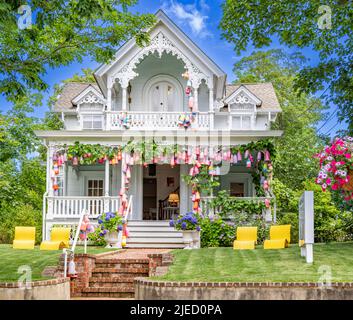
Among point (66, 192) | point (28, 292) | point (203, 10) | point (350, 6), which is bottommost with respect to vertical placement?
point (28, 292)

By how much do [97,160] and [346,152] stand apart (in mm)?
11225

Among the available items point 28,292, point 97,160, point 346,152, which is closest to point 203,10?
point 97,160

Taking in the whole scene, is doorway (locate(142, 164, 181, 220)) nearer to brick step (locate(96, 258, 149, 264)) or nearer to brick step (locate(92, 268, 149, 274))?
brick step (locate(96, 258, 149, 264))

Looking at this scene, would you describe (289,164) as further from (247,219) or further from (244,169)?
(247,219)

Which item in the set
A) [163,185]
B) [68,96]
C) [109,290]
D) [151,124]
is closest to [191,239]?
[151,124]

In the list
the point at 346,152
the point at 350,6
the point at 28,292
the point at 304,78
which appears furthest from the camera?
the point at 304,78

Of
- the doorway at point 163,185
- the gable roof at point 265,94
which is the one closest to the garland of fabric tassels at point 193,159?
the doorway at point 163,185

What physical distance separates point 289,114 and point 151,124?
13.8m

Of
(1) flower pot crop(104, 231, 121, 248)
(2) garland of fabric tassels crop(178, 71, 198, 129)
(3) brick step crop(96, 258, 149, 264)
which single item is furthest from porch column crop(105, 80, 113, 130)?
(3) brick step crop(96, 258, 149, 264)

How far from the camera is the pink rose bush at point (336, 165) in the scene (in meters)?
12.4

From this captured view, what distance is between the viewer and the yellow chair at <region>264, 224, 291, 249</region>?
1716 centimetres

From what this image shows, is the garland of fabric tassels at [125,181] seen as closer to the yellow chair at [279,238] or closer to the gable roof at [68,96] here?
the yellow chair at [279,238]

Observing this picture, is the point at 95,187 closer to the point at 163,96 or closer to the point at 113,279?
the point at 163,96

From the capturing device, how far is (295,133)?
1318 inches
